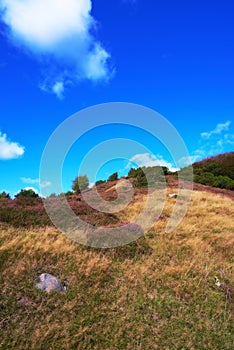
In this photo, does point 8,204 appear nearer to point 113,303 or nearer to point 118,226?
point 118,226

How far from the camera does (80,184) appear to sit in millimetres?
28797

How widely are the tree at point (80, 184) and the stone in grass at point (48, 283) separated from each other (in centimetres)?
2025

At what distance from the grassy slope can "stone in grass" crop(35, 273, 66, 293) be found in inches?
8.2

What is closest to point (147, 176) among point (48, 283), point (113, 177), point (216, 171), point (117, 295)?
point (113, 177)

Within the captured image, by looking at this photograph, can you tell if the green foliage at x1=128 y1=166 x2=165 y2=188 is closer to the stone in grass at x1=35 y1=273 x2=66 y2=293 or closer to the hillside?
the hillside

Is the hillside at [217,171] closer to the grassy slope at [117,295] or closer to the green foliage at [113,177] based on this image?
the green foliage at [113,177]

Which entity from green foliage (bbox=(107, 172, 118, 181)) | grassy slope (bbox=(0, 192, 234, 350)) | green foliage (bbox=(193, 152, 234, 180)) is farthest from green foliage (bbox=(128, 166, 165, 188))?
grassy slope (bbox=(0, 192, 234, 350))

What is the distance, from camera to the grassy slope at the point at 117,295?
6465 mm

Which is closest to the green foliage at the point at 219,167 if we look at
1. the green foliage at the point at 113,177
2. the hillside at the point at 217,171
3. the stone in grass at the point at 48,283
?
the hillside at the point at 217,171

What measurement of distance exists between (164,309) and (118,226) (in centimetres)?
571

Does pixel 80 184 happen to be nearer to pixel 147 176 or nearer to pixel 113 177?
pixel 113 177

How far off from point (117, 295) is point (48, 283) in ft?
6.92

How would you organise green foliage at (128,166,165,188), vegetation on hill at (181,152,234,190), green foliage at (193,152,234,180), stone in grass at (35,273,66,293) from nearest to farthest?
stone in grass at (35,273,66,293), green foliage at (128,166,165,188), vegetation on hill at (181,152,234,190), green foliage at (193,152,234,180)

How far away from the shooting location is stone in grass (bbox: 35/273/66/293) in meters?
7.62
